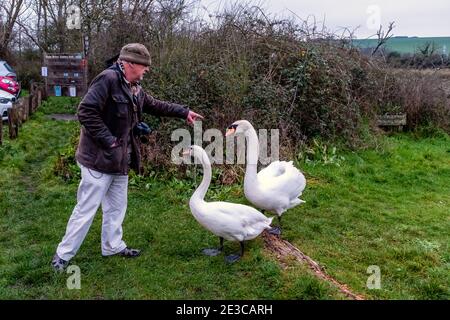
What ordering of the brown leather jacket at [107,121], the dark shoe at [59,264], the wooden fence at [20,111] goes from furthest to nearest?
the wooden fence at [20,111]
the dark shoe at [59,264]
the brown leather jacket at [107,121]

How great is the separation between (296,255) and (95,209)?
84.6 inches

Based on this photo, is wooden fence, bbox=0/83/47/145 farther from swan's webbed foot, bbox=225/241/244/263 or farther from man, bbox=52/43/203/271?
swan's webbed foot, bbox=225/241/244/263

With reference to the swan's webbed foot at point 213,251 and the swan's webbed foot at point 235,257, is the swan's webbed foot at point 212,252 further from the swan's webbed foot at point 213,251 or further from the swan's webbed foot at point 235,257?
the swan's webbed foot at point 235,257

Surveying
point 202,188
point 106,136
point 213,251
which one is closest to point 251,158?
point 202,188

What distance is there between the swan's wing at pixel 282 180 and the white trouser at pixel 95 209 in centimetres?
165

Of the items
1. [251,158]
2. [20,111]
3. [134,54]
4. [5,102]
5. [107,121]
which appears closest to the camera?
[134,54]

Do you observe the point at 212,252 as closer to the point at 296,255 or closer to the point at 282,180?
the point at 296,255

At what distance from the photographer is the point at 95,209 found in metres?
4.58

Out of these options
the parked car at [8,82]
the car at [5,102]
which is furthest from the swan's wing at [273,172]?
the parked car at [8,82]

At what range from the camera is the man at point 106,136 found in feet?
14.1

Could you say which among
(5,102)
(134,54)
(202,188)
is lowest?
(202,188)

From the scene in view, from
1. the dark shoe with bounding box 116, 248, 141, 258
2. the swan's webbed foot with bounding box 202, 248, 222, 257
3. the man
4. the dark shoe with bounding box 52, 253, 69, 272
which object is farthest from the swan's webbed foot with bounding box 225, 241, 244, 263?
the dark shoe with bounding box 52, 253, 69, 272

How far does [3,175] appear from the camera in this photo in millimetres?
8344
